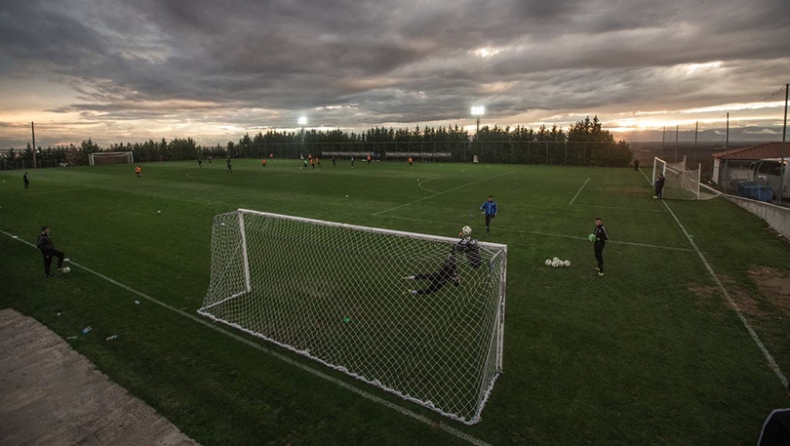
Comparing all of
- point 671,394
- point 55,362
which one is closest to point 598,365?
point 671,394

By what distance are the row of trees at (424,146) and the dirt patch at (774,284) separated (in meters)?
54.3

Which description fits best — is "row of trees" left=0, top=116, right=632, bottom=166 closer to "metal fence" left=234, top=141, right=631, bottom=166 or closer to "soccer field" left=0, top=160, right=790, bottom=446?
"metal fence" left=234, top=141, right=631, bottom=166

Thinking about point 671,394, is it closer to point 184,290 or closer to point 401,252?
point 401,252

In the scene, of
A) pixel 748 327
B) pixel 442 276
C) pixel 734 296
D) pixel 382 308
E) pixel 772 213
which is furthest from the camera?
pixel 772 213

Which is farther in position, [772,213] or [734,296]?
[772,213]

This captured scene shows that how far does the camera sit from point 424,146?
7612 centimetres

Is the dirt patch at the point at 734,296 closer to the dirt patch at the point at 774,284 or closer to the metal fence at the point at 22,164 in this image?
the dirt patch at the point at 774,284

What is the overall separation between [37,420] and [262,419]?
127 inches

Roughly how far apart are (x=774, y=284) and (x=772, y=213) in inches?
346

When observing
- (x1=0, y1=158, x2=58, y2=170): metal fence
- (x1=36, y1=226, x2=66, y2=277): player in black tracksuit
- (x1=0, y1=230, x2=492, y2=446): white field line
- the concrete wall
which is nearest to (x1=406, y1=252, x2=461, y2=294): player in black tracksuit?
(x1=0, y1=230, x2=492, y2=446): white field line

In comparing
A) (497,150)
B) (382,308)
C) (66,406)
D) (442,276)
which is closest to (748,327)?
(442,276)

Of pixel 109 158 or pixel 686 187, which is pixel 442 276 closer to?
pixel 686 187

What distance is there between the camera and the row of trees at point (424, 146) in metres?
62.9

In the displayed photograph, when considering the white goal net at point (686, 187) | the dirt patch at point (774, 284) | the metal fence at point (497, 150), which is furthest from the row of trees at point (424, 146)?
the dirt patch at point (774, 284)
